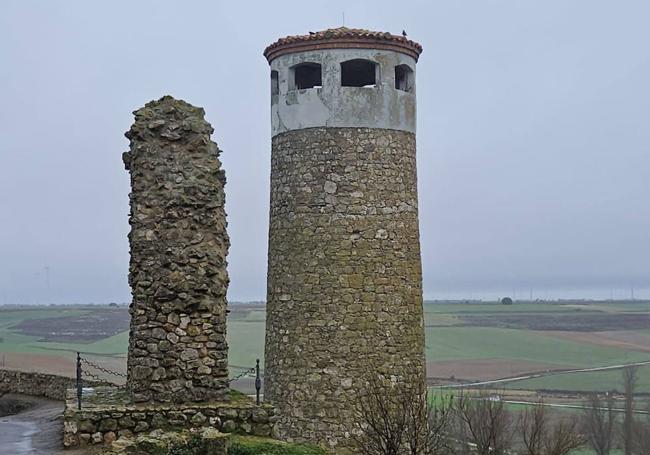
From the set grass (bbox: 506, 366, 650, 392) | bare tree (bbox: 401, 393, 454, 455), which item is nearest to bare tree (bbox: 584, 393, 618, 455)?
grass (bbox: 506, 366, 650, 392)

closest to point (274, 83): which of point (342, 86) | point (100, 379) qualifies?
point (342, 86)

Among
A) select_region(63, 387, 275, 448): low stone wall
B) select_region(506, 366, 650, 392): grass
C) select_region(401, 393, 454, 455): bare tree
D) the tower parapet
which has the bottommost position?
select_region(506, 366, 650, 392): grass

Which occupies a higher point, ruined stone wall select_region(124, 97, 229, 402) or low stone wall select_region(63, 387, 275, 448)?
ruined stone wall select_region(124, 97, 229, 402)

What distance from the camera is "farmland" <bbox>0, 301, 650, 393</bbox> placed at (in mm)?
55844

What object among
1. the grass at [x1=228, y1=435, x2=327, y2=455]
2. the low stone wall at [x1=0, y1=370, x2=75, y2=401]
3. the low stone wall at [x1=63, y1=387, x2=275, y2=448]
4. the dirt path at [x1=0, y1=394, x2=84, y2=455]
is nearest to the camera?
the grass at [x1=228, y1=435, x2=327, y2=455]

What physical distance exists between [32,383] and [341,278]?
8717 millimetres

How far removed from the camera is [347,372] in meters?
18.8

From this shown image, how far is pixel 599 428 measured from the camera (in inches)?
1451

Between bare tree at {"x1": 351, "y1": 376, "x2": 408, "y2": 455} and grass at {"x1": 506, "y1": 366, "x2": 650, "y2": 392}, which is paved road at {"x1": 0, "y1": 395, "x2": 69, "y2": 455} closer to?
bare tree at {"x1": 351, "y1": 376, "x2": 408, "y2": 455}

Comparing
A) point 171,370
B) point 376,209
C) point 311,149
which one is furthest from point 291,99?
point 171,370

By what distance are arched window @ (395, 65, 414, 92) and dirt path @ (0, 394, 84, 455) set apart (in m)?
9.62

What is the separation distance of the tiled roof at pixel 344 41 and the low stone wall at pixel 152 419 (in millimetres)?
9006

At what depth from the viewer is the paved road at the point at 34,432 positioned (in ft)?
43.2

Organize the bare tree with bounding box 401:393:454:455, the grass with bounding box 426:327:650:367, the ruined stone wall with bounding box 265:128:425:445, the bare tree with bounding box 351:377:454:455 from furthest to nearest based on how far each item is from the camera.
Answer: the grass with bounding box 426:327:650:367
the ruined stone wall with bounding box 265:128:425:445
the bare tree with bounding box 401:393:454:455
the bare tree with bounding box 351:377:454:455
